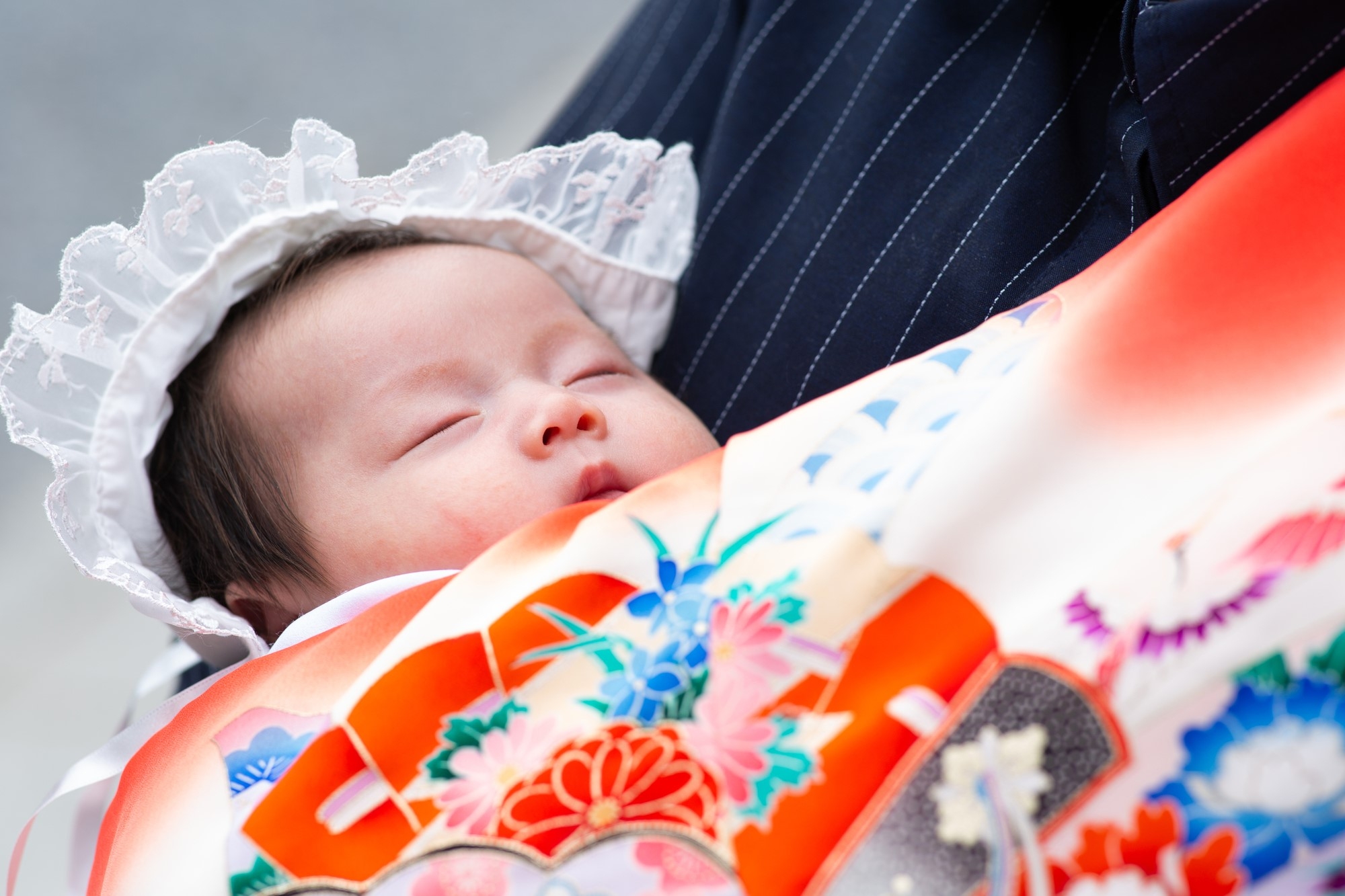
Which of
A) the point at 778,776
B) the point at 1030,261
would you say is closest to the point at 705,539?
the point at 778,776

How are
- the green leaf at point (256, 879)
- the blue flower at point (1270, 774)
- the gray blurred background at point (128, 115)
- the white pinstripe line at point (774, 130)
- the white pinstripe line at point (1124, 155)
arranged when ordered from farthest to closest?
the gray blurred background at point (128, 115), the white pinstripe line at point (774, 130), the white pinstripe line at point (1124, 155), the green leaf at point (256, 879), the blue flower at point (1270, 774)

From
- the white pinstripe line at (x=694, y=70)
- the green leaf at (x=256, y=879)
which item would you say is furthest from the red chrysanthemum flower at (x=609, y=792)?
the white pinstripe line at (x=694, y=70)

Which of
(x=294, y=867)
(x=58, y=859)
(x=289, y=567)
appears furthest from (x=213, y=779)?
(x=58, y=859)

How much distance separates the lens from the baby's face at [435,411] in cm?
72

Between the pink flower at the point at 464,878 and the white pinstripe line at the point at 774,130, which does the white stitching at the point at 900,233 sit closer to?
the white pinstripe line at the point at 774,130

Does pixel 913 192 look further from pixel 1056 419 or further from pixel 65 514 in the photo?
pixel 65 514

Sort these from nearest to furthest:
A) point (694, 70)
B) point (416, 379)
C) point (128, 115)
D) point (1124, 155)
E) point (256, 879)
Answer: point (256, 879), point (1124, 155), point (416, 379), point (694, 70), point (128, 115)

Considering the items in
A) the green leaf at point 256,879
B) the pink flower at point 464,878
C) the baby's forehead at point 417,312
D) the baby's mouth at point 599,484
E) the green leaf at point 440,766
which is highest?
the baby's forehead at point 417,312

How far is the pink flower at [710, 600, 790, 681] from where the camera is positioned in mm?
493

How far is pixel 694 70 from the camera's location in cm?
103

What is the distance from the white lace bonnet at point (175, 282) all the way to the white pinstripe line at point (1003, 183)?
30cm

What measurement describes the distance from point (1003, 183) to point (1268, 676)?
0.44m

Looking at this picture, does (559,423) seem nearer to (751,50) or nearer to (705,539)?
(705,539)

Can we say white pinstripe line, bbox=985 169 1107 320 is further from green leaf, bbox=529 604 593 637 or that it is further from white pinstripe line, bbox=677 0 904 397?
green leaf, bbox=529 604 593 637
